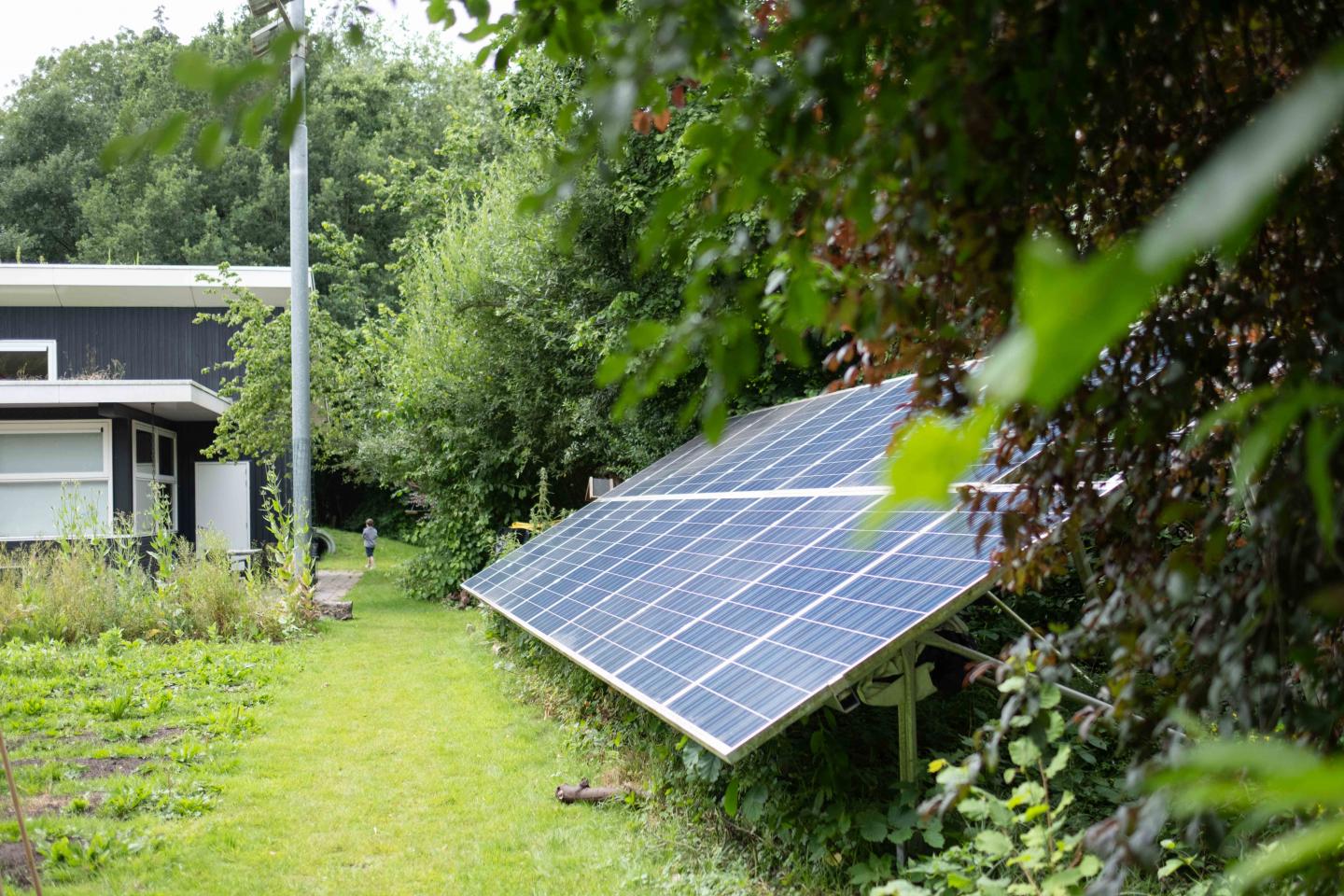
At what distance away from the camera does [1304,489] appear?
1.57 m

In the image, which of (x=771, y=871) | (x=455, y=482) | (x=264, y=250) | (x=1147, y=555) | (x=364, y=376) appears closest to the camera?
(x=1147, y=555)

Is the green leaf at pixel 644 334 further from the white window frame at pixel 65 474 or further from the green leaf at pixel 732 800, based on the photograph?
the white window frame at pixel 65 474

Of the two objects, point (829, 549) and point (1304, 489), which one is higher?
point (1304, 489)

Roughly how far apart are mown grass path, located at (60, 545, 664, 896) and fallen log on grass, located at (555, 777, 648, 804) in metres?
0.12

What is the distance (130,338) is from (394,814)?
18135 mm

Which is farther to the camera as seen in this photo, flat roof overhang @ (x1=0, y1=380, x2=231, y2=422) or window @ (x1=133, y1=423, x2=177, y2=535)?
window @ (x1=133, y1=423, x2=177, y2=535)

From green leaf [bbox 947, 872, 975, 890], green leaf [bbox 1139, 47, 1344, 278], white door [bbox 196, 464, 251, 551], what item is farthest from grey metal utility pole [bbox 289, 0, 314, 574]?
green leaf [bbox 1139, 47, 1344, 278]

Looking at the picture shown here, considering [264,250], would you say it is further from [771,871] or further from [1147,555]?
[1147,555]

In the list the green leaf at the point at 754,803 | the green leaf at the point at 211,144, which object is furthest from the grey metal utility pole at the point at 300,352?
the green leaf at the point at 211,144

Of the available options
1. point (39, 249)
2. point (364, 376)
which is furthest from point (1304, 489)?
point (39, 249)

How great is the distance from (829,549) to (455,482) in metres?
12.1

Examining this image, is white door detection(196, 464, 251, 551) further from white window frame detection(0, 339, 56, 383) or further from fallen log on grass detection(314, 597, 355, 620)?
fallen log on grass detection(314, 597, 355, 620)

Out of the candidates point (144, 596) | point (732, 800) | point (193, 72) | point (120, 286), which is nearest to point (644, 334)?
point (193, 72)

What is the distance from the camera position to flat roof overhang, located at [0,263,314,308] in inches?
→ 805
